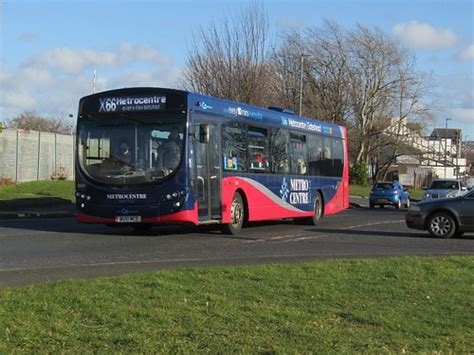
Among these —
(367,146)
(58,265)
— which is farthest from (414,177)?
(58,265)

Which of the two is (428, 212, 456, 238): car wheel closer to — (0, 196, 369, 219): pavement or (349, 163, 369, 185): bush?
(0, 196, 369, 219): pavement

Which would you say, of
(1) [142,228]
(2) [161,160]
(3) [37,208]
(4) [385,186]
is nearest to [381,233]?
(1) [142,228]

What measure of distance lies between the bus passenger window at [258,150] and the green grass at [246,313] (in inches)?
328

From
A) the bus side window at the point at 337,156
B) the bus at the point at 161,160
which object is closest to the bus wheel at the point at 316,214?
the bus side window at the point at 337,156

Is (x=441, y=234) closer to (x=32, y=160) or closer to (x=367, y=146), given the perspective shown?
(x=32, y=160)

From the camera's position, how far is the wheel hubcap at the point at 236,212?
54.5 ft

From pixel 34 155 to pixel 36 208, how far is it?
39.6 feet

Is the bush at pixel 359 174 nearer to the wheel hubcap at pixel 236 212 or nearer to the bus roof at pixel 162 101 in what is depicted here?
the bus roof at pixel 162 101

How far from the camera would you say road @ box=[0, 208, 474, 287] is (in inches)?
421

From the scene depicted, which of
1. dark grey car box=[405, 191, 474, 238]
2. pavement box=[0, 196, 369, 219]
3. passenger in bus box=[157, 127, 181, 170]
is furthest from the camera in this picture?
pavement box=[0, 196, 369, 219]

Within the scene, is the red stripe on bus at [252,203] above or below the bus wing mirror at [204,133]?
below

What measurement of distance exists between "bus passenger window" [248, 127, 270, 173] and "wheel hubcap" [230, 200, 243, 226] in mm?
1140

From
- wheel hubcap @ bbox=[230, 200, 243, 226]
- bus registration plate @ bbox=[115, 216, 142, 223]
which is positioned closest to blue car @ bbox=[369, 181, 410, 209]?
wheel hubcap @ bbox=[230, 200, 243, 226]

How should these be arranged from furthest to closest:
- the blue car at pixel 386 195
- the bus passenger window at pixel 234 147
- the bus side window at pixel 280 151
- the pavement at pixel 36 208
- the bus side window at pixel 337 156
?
the blue car at pixel 386 195 → the bus side window at pixel 337 156 → the pavement at pixel 36 208 → the bus side window at pixel 280 151 → the bus passenger window at pixel 234 147
